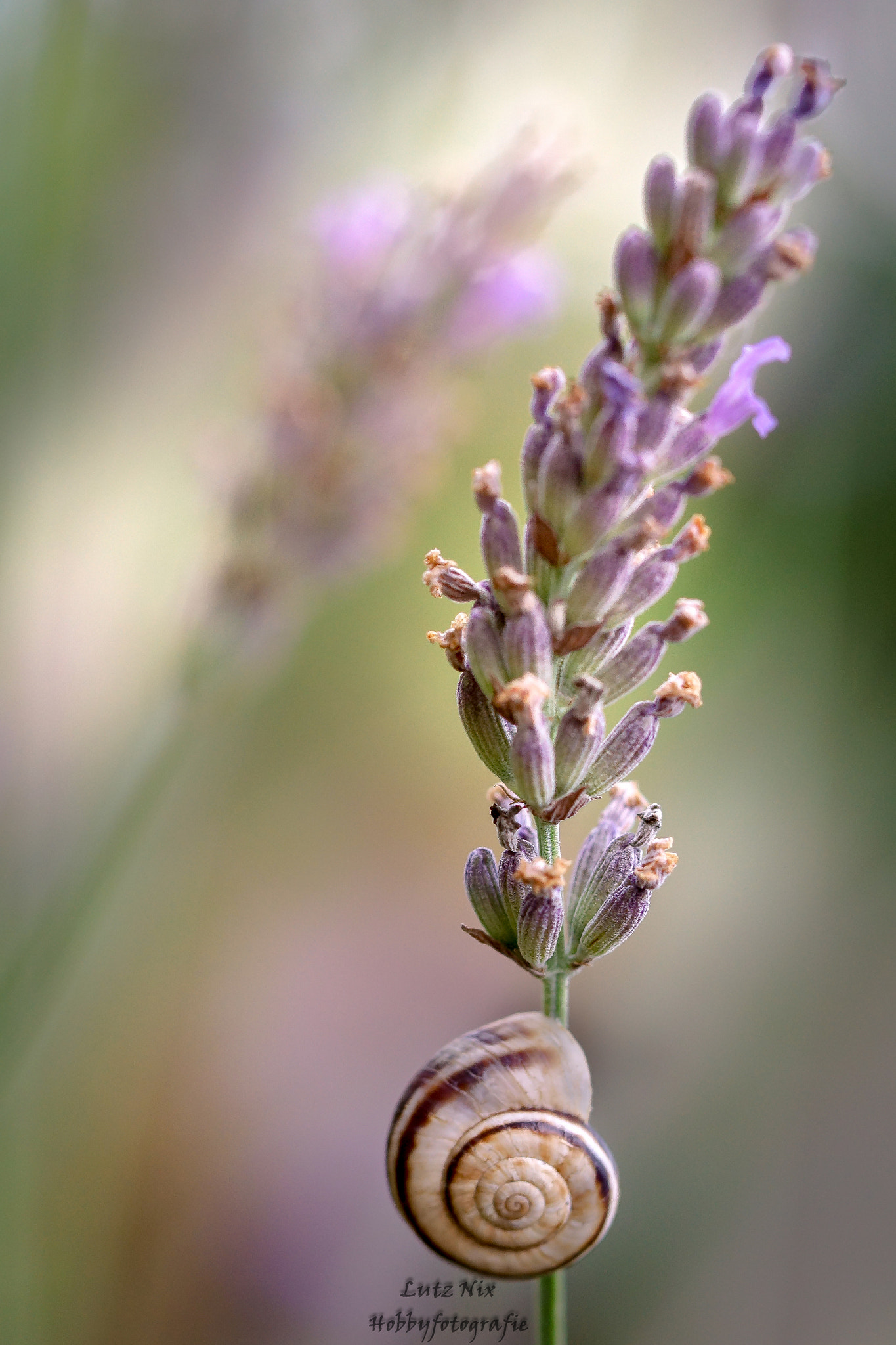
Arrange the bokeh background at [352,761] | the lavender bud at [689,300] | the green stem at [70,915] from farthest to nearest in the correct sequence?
the bokeh background at [352,761] → the green stem at [70,915] → the lavender bud at [689,300]

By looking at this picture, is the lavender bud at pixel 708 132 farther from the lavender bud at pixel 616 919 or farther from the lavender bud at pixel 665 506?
the lavender bud at pixel 616 919

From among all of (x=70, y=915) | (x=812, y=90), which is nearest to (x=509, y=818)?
(x=812, y=90)

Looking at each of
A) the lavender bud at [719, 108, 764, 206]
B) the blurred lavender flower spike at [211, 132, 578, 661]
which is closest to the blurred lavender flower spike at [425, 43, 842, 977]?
the lavender bud at [719, 108, 764, 206]

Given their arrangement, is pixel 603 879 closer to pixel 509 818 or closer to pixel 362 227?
pixel 509 818

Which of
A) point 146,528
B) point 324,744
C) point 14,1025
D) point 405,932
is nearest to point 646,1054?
point 405,932

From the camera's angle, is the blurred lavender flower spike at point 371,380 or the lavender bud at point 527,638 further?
the blurred lavender flower spike at point 371,380

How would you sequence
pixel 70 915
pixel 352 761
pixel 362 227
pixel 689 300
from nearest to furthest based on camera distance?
pixel 689 300, pixel 70 915, pixel 362 227, pixel 352 761

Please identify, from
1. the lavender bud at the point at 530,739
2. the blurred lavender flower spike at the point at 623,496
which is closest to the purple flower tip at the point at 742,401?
the blurred lavender flower spike at the point at 623,496
